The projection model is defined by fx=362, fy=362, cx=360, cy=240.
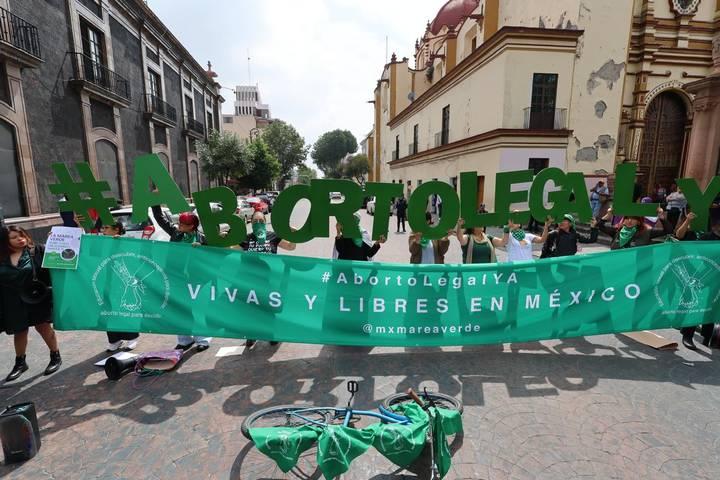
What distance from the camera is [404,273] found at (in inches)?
181

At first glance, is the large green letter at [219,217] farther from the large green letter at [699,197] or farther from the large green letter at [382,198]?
the large green letter at [699,197]

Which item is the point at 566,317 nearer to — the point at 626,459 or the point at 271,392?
the point at 626,459

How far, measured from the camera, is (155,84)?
24500mm

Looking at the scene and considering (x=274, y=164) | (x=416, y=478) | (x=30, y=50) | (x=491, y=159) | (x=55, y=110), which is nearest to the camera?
(x=416, y=478)

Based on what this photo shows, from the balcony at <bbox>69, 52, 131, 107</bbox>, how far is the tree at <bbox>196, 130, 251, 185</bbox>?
9.40 m

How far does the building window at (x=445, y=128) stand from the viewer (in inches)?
985

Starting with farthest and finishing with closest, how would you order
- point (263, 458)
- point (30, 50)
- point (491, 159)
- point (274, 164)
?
point (274, 164), point (491, 159), point (30, 50), point (263, 458)

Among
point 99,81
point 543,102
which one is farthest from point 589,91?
point 99,81

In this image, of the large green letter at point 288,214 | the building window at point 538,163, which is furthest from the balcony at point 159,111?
the large green letter at point 288,214

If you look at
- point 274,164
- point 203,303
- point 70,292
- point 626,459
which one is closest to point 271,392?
point 203,303

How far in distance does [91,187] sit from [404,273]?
387 centimetres

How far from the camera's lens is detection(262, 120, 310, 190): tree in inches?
2288

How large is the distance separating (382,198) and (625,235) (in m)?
4.13

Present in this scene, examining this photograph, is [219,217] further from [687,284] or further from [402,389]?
[687,284]
